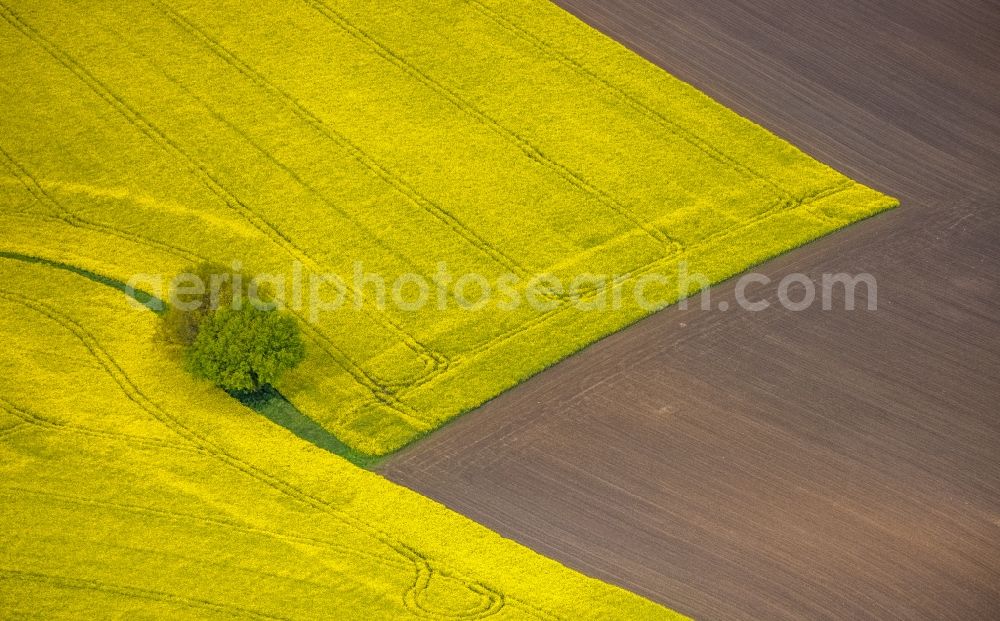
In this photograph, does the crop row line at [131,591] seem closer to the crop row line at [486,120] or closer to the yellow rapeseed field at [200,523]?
the yellow rapeseed field at [200,523]

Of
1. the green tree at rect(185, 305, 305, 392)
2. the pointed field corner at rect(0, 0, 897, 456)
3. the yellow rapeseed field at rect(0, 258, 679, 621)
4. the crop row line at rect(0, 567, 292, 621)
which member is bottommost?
the crop row line at rect(0, 567, 292, 621)

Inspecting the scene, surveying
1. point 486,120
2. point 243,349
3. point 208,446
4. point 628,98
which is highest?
point 628,98

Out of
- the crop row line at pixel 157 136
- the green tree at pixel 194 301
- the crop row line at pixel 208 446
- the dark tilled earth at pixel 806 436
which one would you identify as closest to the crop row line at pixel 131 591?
the crop row line at pixel 208 446

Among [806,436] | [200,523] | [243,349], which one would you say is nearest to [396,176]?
[243,349]

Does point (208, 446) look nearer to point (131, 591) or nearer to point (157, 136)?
point (131, 591)

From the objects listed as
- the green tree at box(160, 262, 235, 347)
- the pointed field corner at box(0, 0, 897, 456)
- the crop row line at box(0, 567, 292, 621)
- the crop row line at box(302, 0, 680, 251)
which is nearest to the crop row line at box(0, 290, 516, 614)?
the green tree at box(160, 262, 235, 347)

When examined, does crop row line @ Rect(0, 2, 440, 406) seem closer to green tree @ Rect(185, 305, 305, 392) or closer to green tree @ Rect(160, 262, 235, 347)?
green tree @ Rect(185, 305, 305, 392)
